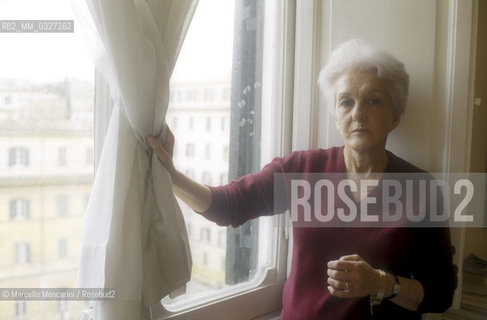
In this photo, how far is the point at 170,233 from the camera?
89 centimetres

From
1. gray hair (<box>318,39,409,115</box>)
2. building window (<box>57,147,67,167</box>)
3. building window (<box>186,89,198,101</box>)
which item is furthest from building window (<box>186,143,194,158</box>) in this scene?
A: gray hair (<box>318,39,409,115</box>)

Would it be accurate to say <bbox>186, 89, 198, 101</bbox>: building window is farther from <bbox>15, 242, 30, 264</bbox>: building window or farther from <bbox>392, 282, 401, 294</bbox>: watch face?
<bbox>392, 282, 401, 294</bbox>: watch face

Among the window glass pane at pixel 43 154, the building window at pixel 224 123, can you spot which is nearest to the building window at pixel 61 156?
the window glass pane at pixel 43 154

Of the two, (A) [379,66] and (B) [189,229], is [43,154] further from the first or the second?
(A) [379,66]

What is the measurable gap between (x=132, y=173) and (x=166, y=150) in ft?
0.38

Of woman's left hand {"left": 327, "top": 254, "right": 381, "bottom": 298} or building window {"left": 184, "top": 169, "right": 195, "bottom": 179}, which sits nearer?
woman's left hand {"left": 327, "top": 254, "right": 381, "bottom": 298}

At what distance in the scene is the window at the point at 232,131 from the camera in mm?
1190

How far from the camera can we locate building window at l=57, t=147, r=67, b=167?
0.90 metres

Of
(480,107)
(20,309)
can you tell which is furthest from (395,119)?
(20,309)

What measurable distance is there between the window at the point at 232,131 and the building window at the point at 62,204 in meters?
0.34

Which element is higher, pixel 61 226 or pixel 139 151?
pixel 139 151

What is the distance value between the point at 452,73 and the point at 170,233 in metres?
0.91

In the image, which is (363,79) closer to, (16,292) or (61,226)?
(61,226)

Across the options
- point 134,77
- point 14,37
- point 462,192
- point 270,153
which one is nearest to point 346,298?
point 462,192
